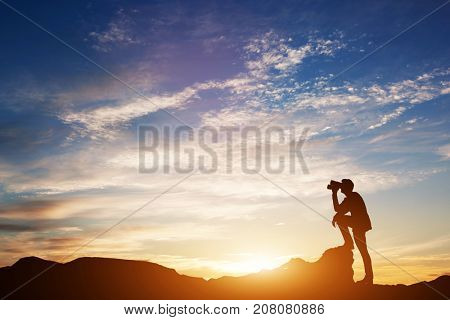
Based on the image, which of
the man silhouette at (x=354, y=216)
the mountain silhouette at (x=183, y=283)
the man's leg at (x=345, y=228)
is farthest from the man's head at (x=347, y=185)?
the mountain silhouette at (x=183, y=283)

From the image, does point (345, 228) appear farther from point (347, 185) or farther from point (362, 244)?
point (347, 185)

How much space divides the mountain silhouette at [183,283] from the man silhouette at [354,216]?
2977 millimetres

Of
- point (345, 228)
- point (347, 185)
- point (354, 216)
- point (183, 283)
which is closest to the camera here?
point (354, 216)

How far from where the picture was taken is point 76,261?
24.2 meters

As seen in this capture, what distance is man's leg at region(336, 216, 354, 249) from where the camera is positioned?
513 inches

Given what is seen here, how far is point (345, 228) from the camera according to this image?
13.3 meters

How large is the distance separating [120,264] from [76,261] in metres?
2.76

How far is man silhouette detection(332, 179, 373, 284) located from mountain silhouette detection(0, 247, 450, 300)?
9.77 ft

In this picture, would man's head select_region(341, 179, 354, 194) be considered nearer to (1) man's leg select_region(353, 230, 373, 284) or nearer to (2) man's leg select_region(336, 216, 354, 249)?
(2) man's leg select_region(336, 216, 354, 249)

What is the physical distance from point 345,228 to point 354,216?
71cm

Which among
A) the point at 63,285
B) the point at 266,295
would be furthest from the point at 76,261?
the point at 266,295

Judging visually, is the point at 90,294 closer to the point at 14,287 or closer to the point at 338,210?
the point at 14,287

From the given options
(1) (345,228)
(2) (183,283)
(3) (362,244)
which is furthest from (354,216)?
(2) (183,283)

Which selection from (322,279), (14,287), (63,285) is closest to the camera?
(322,279)
